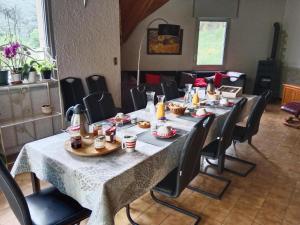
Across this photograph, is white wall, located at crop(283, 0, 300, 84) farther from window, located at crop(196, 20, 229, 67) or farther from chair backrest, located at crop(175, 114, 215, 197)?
chair backrest, located at crop(175, 114, 215, 197)

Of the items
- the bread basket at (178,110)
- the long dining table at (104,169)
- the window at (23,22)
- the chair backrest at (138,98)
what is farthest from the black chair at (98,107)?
the window at (23,22)

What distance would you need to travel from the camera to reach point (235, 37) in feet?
21.5

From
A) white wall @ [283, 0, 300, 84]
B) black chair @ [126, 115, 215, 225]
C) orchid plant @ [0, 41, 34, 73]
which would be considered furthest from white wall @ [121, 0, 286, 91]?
black chair @ [126, 115, 215, 225]

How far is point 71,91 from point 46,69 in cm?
58

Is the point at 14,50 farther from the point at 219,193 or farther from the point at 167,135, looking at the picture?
the point at 219,193

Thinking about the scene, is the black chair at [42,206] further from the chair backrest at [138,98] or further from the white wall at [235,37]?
the white wall at [235,37]

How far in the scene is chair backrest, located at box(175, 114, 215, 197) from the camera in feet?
5.70

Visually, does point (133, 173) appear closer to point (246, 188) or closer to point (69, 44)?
point (246, 188)

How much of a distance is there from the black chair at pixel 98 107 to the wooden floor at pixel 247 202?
0.87 meters

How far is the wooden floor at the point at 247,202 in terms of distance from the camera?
7.15ft

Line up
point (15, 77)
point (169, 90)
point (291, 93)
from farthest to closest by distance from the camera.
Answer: point (291, 93), point (169, 90), point (15, 77)

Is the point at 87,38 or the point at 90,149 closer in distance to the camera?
the point at 90,149

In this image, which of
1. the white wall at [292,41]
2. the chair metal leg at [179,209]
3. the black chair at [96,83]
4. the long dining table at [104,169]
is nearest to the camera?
the long dining table at [104,169]

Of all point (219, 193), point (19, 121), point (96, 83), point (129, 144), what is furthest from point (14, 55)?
point (219, 193)
